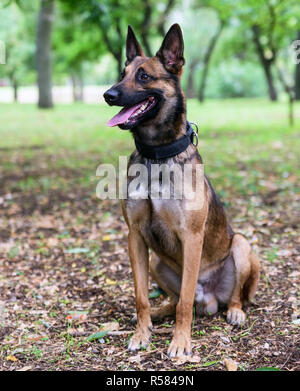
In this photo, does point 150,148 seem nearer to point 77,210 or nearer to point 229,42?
point 77,210

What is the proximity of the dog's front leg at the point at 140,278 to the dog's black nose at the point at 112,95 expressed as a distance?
3.26 feet

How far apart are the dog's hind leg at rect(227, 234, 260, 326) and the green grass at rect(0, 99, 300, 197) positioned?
11.0ft

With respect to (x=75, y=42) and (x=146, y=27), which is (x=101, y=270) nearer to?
(x=146, y=27)

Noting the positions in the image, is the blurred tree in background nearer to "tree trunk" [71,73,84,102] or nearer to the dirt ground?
"tree trunk" [71,73,84,102]

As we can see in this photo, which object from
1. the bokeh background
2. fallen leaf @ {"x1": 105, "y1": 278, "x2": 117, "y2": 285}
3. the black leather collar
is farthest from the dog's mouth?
fallen leaf @ {"x1": 105, "y1": 278, "x2": 117, "y2": 285}

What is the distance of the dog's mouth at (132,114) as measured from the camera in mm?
3186

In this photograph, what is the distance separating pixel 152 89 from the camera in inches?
129

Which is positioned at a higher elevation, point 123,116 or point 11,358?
point 123,116

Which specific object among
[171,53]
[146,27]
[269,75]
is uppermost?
[146,27]

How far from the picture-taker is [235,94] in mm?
39750

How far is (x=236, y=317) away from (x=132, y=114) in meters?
1.86

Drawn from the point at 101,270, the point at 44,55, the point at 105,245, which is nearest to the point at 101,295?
the point at 101,270

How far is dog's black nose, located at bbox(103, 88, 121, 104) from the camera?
313cm

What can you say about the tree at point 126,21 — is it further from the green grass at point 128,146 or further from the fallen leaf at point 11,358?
the fallen leaf at point 11,358
